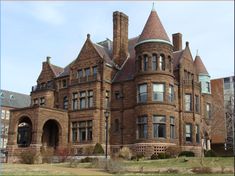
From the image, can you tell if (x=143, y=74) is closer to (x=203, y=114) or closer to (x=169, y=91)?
(x=169, y=91)

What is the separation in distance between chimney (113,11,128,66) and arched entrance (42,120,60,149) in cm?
1154

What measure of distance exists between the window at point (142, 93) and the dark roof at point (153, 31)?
5.25m

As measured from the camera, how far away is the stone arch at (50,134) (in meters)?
48.9

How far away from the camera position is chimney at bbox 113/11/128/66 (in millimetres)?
Answer: 48688

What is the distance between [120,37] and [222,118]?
17.3 meters

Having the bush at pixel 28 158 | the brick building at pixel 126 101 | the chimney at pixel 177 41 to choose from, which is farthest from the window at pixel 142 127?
the chimney at pixel 177 41

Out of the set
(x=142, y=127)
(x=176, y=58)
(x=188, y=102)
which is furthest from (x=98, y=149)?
(x=176, y=58)

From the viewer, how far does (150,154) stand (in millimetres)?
39750

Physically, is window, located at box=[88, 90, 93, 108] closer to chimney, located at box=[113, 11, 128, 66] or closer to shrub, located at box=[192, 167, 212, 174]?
chimney, located at box=[113, 11, 128, 66]

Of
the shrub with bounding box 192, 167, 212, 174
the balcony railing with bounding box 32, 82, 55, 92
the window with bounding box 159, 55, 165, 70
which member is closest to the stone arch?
the balcony railing with bounding box 32, 82, 55, 92

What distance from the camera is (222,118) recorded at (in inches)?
2016

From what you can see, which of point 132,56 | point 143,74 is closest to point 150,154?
point 143,74

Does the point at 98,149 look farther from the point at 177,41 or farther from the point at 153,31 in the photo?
→ the point at 177,41

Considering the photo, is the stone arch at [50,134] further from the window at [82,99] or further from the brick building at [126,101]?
the window at [82,99]
